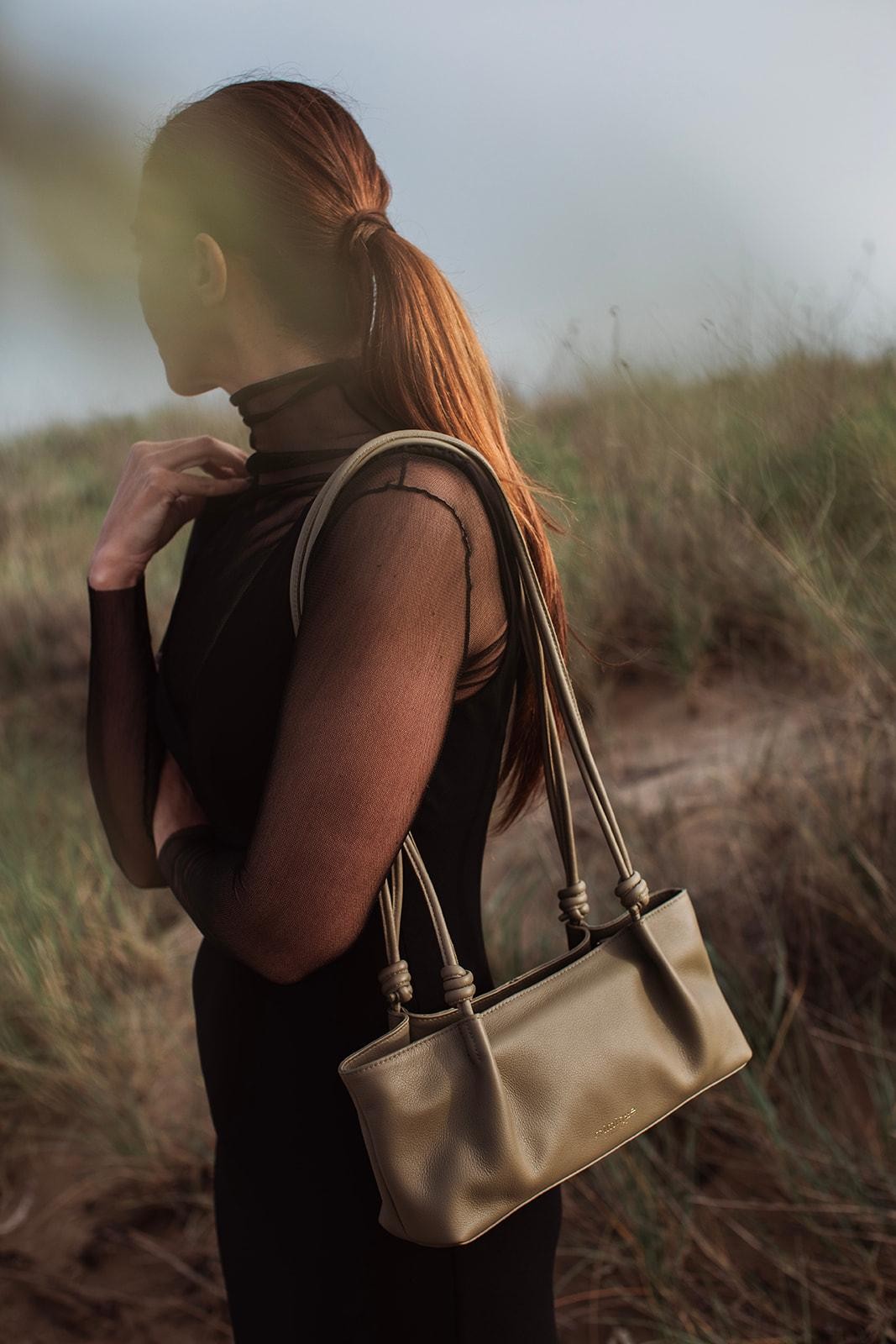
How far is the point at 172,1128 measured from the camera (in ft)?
9.68

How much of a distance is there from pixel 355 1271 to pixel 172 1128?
2005 mm

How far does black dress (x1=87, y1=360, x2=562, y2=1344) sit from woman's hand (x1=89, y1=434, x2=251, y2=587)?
0.02 metres

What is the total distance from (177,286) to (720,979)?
6.19ft

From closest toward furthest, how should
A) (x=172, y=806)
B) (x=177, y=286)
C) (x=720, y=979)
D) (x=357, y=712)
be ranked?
1. (x=357, y=712)
2. (x=177, y=286)
3. (x=172, y=806)
4. (x=720, y=979)

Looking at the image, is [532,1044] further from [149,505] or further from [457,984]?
[149,505]

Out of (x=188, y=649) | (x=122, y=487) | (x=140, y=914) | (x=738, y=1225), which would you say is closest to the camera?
(x=188, y=649)

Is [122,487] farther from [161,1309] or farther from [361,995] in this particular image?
[161,1309]

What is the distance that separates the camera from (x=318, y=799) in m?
0.92

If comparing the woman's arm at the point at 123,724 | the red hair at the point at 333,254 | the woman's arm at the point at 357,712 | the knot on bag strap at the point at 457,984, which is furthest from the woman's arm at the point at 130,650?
the knot on bag strap at the point at 457,984

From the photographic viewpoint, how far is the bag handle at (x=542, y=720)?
3.12ft

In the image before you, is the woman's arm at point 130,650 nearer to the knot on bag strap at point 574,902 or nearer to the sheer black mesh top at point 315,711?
the sheer black mesh top at point 315,711


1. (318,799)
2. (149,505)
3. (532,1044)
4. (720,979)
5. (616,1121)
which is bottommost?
(720,979)

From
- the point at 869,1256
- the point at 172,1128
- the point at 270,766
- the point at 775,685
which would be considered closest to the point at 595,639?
the point at 775,685

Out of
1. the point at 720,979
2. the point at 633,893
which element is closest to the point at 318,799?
the point at 633,893
